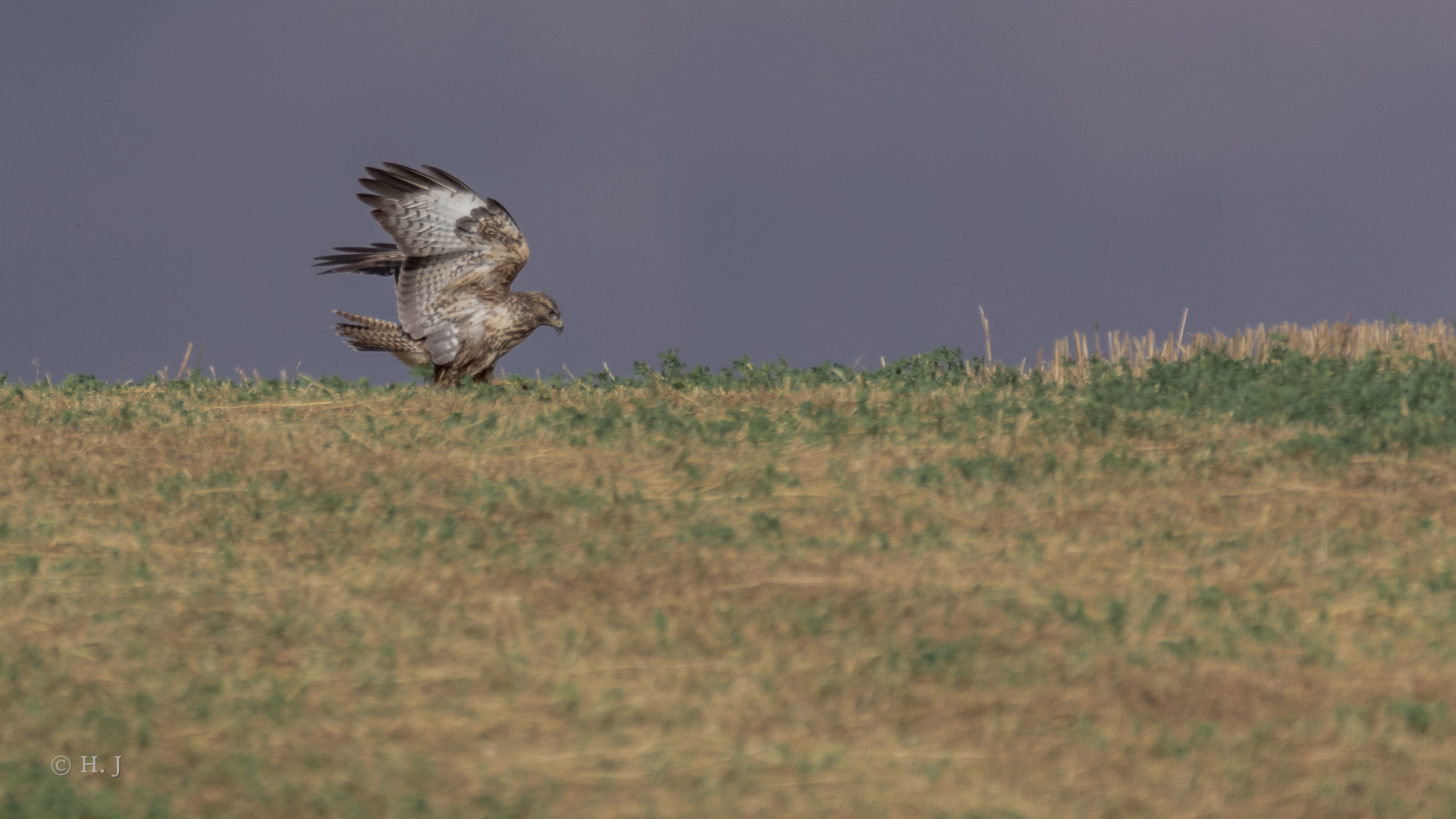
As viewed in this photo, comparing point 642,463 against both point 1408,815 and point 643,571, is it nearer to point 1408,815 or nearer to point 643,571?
point 643,571

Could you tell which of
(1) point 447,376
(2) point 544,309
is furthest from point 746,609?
(1) point 447,376

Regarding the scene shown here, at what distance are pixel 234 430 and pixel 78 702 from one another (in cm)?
610

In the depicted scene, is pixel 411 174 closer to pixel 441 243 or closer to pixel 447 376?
pixel 441 243

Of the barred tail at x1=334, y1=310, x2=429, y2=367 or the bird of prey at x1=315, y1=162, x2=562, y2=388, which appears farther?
the barred tail at x1=334, y1=310, x2=429, y2=367

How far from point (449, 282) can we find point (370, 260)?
1.75 m

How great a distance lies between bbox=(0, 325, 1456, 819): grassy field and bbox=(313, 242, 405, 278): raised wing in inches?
120

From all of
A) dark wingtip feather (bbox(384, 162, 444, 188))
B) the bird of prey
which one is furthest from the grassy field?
dark wingtip feather (bbox(384, 162, 444, 188))

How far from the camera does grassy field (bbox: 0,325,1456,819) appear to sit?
21.6 feet

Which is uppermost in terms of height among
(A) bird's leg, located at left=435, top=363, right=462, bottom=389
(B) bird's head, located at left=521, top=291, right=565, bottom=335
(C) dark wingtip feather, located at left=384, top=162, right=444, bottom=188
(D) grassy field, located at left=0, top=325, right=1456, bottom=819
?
(C) dark wingtip feather, located at left=384, top=162, right=444, bottom=188

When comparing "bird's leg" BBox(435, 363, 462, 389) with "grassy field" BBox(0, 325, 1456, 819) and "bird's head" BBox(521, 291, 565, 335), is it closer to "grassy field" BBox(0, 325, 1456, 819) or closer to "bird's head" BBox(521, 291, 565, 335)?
"bird's head" BBox(521, 291, 565, 335)

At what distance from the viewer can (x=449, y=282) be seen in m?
15.3

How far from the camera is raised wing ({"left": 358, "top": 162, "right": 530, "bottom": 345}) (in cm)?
1482

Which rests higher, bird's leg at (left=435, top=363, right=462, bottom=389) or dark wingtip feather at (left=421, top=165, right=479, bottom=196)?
dark wingtip feather at (left=421, top=165, right=479, bottom=196)

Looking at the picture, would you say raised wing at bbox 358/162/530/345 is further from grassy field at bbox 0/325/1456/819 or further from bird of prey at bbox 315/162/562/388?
grassy field at bbox 0/325/1456/819
